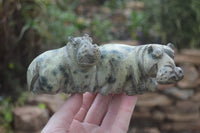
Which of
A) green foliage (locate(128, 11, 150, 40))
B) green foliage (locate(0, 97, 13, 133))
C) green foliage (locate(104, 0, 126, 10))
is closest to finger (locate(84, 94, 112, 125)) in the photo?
green foliage (locate(0, 97, 13, 133))

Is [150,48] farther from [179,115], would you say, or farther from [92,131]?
[179,115]

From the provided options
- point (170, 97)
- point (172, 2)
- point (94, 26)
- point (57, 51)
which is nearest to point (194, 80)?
point (170, 97)

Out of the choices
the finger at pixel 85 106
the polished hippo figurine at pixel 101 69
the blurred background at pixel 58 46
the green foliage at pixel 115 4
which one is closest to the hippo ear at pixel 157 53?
the polished hippo figurine at pixel 101 69

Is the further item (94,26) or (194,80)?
(94,26)

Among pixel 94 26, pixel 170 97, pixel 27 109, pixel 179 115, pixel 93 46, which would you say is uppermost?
pixel 93 46

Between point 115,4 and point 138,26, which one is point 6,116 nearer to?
point 138,26
